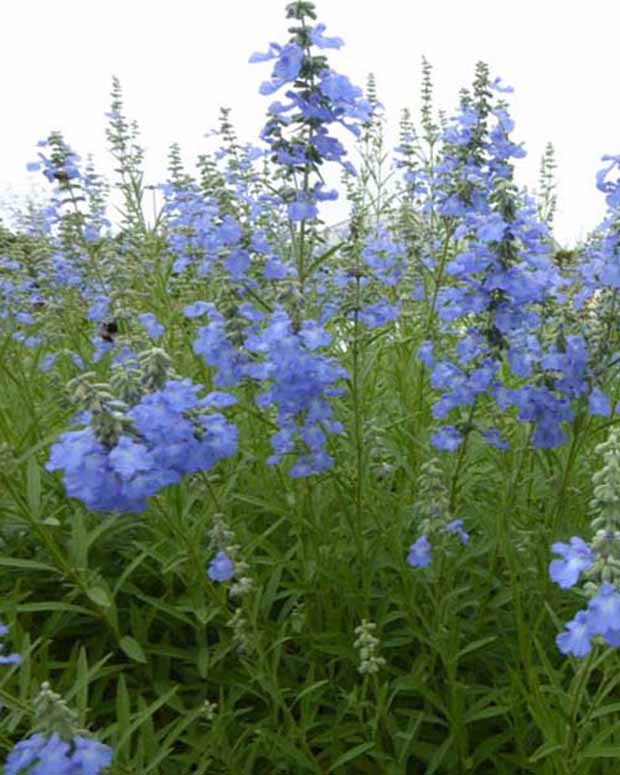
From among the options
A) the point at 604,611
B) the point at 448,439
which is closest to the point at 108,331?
the point at 448,439

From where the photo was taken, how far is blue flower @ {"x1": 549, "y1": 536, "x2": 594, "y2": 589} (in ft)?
5.66

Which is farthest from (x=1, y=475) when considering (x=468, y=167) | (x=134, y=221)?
(x=134, y=221)

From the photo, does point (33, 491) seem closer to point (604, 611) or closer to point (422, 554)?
point (422, 554)

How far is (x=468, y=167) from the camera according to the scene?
3.39 meters

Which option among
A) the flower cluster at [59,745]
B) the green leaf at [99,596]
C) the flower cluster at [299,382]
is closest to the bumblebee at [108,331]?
the flower cluster at [299,382]

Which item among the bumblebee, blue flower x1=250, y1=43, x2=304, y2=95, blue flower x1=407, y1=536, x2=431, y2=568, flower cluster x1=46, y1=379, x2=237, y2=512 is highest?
blue flower x1=250, y1=43, x2=304, y2=95

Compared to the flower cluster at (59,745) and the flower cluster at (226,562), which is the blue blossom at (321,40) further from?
the flower cluster at (59,745)

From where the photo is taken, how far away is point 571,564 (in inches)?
69.3

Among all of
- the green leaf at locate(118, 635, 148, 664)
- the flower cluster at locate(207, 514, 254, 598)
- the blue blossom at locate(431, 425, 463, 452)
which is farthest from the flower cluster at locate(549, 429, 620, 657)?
the green leaf at locate(118, 635, 148, 664)

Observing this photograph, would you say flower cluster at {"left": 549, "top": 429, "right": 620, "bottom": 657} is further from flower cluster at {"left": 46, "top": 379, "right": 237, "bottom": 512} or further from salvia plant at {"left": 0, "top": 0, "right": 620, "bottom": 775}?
flower cluster at {"left": 46, "top": 379, "right": 237, "bottom": 512}

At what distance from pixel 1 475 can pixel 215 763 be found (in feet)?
4.23

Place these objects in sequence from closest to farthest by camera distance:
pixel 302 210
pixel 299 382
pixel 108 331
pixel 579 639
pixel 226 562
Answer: pixel 579 639, pixel 226 562, pixel 299 382, pixel 302 210, pixel 108 331

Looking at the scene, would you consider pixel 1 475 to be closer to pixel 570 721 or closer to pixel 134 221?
pixel 570 721

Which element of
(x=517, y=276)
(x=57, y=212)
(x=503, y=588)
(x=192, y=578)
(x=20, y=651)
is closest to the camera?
(x=20, y=651)
